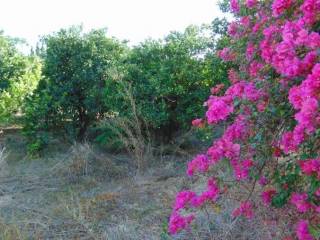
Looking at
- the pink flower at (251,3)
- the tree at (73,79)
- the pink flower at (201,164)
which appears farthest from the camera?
the tree at (73,79)

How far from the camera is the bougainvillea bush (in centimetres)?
222

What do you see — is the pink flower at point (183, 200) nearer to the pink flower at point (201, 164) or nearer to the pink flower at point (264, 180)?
the pink flower at point (201, 164)

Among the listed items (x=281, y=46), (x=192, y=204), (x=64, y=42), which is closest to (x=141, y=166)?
(x=64, y=42)

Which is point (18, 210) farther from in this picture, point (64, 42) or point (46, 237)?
point (64, 42)

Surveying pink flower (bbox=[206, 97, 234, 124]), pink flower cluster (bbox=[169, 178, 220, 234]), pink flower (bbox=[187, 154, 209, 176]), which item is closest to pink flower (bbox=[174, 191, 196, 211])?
pink flower cluster (bbox=[169, 178, 220, 234])

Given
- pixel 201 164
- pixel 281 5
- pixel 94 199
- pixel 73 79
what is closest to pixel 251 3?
pixel 281 5

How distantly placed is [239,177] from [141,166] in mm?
3564

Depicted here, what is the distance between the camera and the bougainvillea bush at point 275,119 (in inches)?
87.3

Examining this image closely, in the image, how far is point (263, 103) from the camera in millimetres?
2650

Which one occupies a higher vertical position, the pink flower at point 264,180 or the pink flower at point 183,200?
the pink flower at point 264,180

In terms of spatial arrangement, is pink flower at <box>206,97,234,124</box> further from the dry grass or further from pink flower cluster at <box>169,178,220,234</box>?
the dry grass

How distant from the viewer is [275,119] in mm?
2662

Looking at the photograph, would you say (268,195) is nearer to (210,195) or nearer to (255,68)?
(210,195)

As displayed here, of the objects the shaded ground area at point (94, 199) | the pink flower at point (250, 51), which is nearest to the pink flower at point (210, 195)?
the shaded ground area at point (94, 199)
